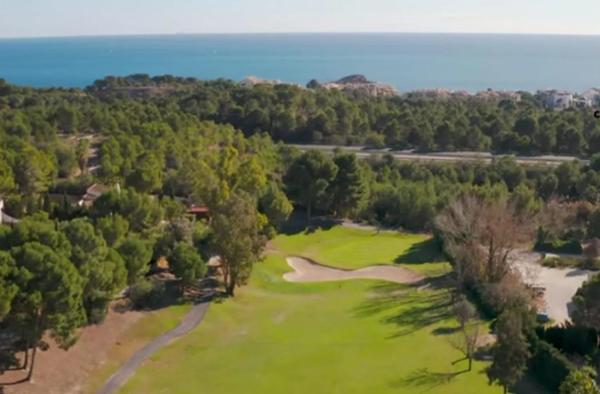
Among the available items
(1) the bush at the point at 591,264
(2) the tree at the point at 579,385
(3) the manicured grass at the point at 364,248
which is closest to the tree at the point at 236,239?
(3) the manicured grass at the point at 364,248

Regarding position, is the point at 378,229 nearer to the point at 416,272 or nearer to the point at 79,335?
the point at 416,272

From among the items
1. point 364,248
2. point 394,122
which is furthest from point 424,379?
point 394,122

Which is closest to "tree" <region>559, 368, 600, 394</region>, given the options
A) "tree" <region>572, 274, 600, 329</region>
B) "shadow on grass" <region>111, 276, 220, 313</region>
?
"tree" <region>572, 274, 600, 329</region>

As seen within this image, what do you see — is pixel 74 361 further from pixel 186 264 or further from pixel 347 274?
pixel 347 274

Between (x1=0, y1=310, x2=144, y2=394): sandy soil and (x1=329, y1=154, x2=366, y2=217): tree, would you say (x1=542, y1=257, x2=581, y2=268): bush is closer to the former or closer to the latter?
(x1=329, y1=154, x2=366, y2=217): tree

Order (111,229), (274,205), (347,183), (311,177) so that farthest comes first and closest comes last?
(347,183), (311,177), (274,205), (111,229)

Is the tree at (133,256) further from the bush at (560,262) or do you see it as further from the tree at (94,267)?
the bush at (560,262)

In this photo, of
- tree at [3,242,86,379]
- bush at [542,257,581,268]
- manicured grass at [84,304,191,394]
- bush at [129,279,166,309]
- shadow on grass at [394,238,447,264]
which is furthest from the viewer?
shadow on grass at [394,238,447,264]
